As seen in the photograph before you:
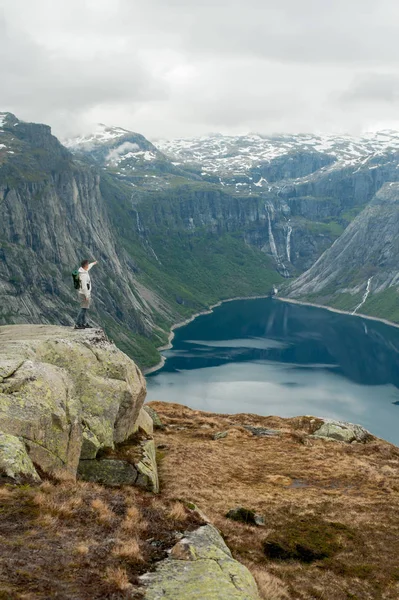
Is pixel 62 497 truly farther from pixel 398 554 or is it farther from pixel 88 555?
pixel 398 554

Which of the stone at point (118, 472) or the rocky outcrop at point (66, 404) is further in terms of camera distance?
the stone at point (118, 472)

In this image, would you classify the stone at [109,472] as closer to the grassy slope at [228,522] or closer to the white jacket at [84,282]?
the grassy slope at [228,522]

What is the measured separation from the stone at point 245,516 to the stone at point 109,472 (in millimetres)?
6061

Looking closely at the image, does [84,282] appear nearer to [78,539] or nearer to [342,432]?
[78,539]

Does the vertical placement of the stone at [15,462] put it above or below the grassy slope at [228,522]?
above

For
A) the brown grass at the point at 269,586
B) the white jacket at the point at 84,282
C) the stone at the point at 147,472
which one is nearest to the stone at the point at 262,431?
the stone at the point at 147,472

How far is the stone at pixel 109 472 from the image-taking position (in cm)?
2991

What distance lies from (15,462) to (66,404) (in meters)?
7.10

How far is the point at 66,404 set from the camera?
29406mm

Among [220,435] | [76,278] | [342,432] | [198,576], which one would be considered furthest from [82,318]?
[342,432]

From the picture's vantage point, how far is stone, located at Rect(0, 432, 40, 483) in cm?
2192

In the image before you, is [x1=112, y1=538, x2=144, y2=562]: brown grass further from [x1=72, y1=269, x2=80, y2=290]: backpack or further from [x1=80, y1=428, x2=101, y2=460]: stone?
[x1=72, y1=269, x2=80, y2=290]: backpack

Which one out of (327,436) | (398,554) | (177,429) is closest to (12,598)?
(398,554)

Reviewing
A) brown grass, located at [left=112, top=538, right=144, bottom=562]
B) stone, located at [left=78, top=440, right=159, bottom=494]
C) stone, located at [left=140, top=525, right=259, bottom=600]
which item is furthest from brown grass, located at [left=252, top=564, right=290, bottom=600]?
stone, located at [left=78, top=440, right=159, bottom=494]
